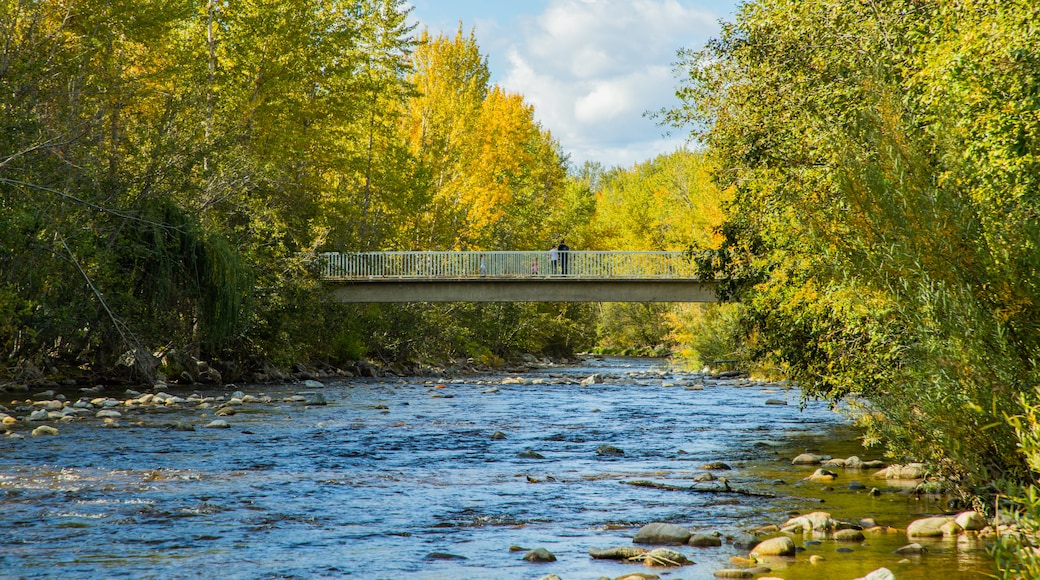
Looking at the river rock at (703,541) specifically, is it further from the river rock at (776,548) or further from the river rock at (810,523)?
the river rock at (810,523)

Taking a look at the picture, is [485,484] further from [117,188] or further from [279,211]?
[279,211]

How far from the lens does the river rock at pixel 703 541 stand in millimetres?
9438

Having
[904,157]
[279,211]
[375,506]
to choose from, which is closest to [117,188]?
[279,211]

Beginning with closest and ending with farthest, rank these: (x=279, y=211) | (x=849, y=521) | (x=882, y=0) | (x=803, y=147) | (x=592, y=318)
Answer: (x=849, y=521), (x=882, y=0), (x=803, y=147), (x=279, y=211), (x=592, y=318)

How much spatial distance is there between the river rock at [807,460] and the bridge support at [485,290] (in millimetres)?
22443

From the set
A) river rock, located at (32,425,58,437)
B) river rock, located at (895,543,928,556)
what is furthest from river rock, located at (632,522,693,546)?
river rock, located at (32,425,58,437)

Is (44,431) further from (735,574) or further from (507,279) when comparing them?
(507,279)

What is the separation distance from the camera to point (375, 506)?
11742 millimetres

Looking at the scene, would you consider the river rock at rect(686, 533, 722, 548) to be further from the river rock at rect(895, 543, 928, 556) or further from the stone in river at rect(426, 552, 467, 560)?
the stone in river at rect(426, 552, 467, 560)

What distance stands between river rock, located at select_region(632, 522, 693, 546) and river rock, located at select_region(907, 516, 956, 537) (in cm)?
218

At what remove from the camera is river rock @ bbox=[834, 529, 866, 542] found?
9594mm

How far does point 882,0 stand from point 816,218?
12.3 feet

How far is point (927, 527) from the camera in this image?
32.1ft

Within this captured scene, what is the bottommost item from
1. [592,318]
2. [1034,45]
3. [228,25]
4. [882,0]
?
[592,318]
